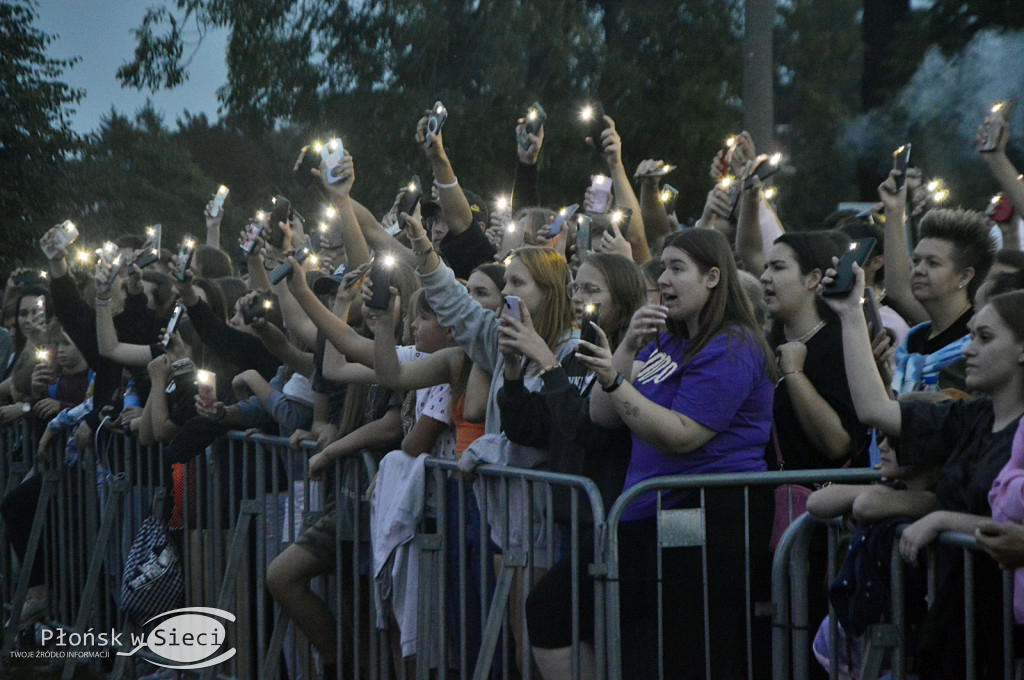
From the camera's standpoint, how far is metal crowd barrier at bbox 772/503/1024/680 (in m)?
3.60

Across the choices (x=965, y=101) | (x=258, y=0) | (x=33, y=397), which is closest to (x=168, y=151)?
(x=258, y=0)

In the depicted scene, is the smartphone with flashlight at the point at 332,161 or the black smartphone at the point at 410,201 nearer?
the black smartphone at the point at 410,201

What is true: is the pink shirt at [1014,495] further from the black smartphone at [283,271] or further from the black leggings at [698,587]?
the black smartphone at [283,271]

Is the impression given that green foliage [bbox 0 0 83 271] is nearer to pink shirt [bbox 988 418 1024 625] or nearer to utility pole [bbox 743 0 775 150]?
utility pole [bbox 743 0 775 150]

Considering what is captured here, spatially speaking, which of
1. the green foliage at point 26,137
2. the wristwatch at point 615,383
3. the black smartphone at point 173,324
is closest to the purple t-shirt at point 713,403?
the wristwatch at point 615,383

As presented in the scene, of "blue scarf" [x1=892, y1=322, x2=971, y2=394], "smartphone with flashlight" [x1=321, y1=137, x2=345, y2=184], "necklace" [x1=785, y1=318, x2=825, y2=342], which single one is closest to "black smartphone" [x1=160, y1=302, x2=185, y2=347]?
"smartphone with flashlight" [x1=321, y1=137, x2=345, y2=184]

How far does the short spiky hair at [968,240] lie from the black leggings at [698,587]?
1216 millimetres

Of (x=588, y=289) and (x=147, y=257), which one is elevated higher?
(x=147, y=257)

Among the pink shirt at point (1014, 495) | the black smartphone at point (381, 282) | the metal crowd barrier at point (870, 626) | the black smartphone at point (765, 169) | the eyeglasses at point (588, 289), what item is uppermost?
the black smartphone at point (765, 169)

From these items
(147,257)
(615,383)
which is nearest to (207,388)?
(147,257)

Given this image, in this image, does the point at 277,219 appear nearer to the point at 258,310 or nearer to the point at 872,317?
the point at 258,310

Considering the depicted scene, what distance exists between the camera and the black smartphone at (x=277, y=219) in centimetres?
694

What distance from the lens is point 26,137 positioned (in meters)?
28.0

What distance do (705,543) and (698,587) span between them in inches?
6.1
